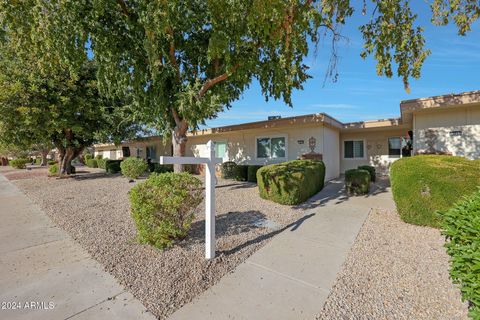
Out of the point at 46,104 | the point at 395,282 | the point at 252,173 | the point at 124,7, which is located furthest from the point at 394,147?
the point at 46,104

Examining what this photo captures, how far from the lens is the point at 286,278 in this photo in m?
3.11

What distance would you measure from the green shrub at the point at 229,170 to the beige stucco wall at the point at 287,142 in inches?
33.6


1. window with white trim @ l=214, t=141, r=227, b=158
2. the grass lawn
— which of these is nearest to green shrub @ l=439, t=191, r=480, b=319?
the grass lawn

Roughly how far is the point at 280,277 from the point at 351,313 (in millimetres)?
936

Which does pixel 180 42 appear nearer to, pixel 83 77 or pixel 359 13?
pixel 359 13

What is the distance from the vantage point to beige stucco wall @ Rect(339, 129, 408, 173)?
13258 millimetres

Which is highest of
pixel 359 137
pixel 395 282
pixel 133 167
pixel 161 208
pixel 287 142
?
pixel 359 137

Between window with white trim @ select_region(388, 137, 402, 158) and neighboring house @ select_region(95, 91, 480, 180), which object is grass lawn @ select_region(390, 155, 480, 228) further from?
window with white trim @ select_region(388, 137, 402, 158)

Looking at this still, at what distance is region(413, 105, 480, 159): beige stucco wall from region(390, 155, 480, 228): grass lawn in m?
3.24

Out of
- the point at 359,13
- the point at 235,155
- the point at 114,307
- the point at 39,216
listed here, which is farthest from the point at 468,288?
the point at 235,155

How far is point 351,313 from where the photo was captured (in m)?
2.47

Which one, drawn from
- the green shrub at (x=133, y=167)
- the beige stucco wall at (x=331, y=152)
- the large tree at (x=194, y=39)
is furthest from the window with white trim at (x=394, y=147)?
the green shrub at (x=133, y=167)

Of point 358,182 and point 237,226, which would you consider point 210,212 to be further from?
point 358,182

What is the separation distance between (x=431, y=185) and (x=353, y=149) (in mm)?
10157
